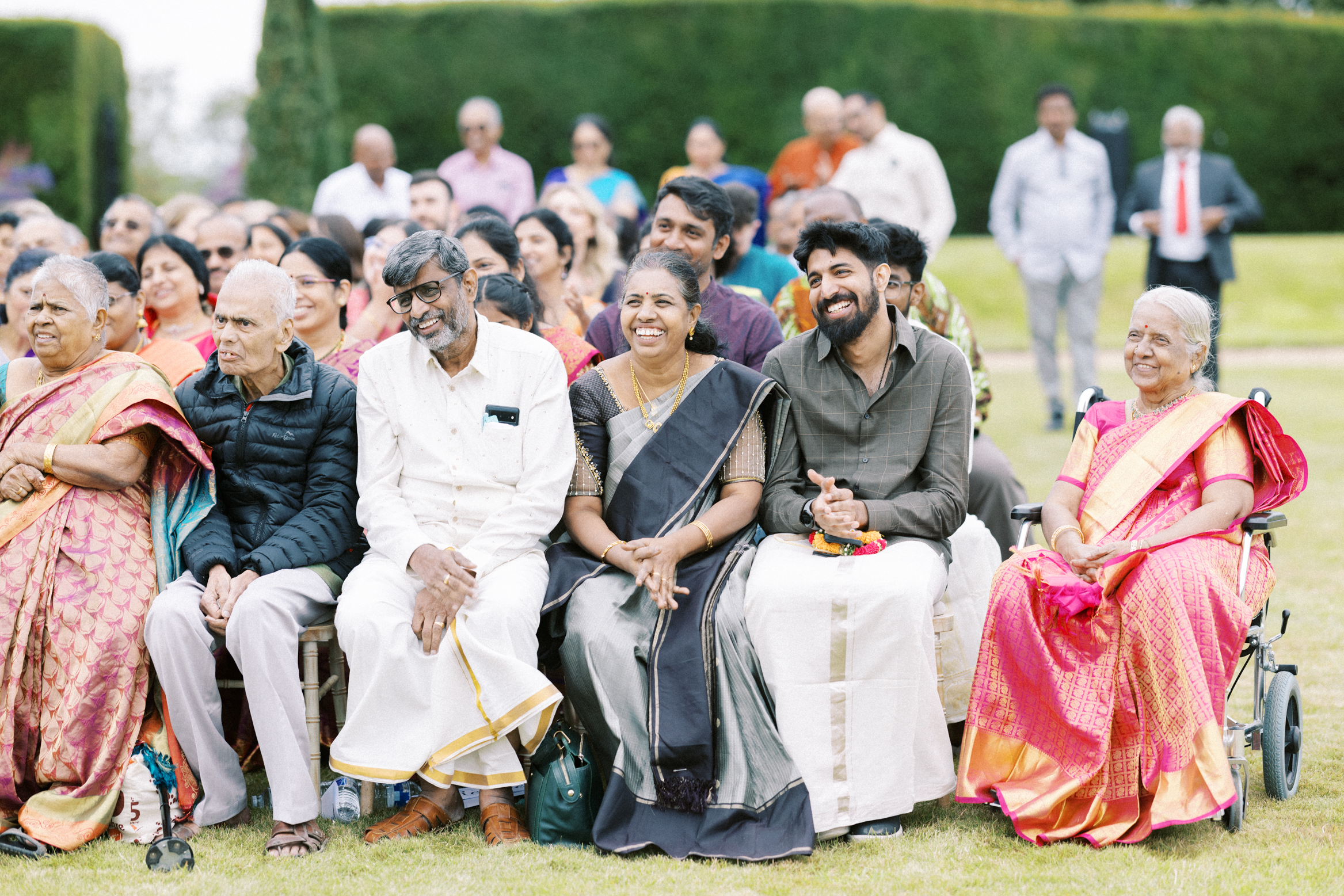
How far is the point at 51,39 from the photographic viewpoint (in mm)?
17172

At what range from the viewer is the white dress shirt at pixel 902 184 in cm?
1016

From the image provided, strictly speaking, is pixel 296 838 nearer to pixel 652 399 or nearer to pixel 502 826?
pixel 502 826

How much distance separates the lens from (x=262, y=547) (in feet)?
14.3

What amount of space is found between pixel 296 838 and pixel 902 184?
7.55m

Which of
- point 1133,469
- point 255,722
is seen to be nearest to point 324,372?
point 255,722

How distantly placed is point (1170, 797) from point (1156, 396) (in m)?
1.33

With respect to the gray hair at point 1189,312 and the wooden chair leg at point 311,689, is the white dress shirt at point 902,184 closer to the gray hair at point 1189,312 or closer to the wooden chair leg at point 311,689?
the gray hair at point 1189,312

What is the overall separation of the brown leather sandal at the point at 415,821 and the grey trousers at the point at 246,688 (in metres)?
0.20

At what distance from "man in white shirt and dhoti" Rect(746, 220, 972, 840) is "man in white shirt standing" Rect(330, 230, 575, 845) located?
75 cm

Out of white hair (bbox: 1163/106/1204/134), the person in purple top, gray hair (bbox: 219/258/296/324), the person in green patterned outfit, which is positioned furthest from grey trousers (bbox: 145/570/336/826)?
white hair (bbox: 1163/106/1204/134)

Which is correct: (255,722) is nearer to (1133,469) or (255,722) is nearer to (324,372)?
(324,372)

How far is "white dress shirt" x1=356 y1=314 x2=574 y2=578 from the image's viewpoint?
14.4 ft

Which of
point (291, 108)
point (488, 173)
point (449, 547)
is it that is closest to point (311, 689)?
point (449, 547)

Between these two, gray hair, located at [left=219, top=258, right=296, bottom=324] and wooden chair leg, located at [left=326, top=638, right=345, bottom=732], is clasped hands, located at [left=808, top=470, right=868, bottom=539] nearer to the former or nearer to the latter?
wooden chair leg, located at [left=326, top=638, right=345, bottom=732]
